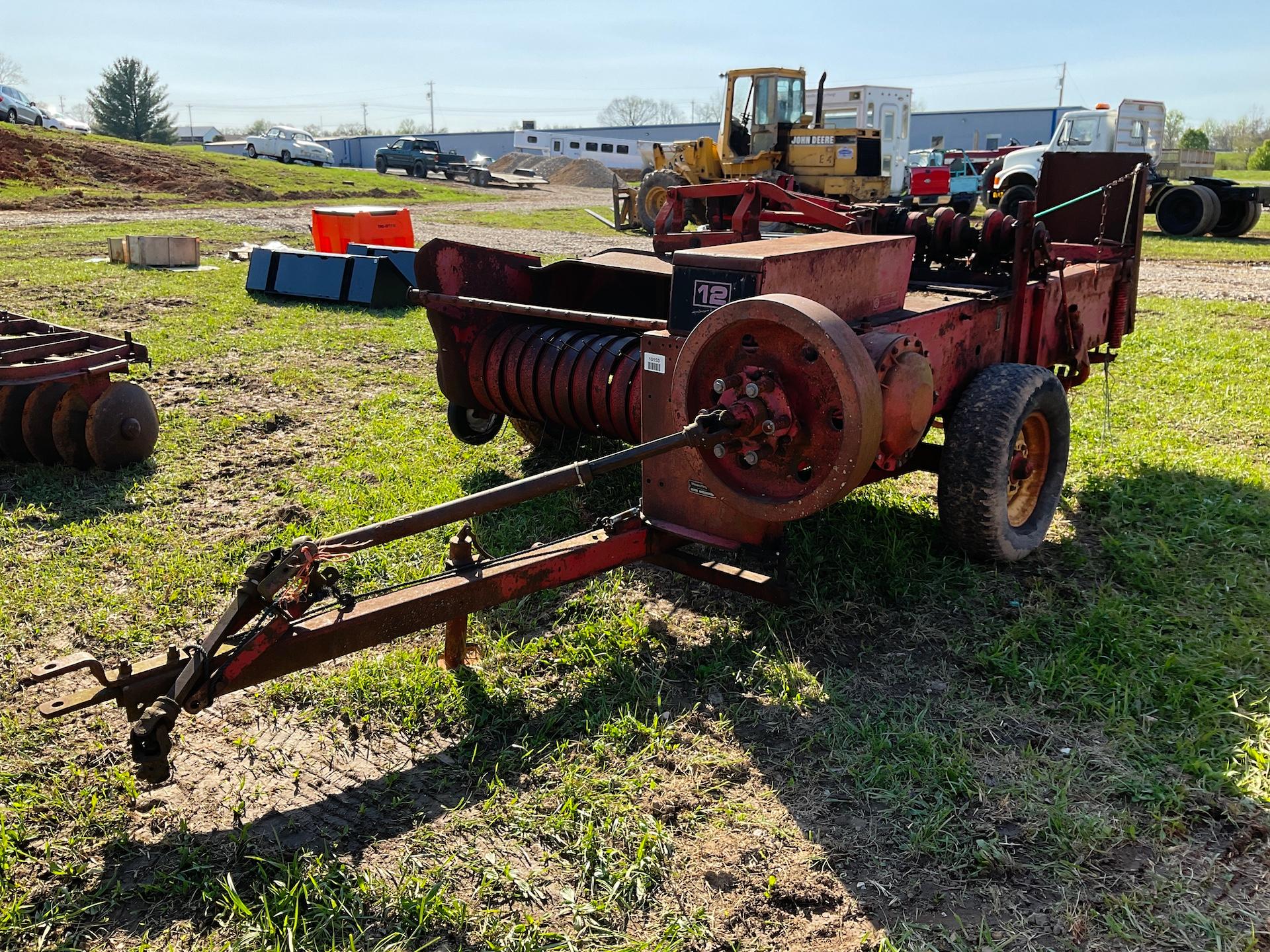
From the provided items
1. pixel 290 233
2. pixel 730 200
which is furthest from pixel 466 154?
pixel 730 200

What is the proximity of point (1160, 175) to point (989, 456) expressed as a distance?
21552 millimetres

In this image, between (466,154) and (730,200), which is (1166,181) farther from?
(466,154)

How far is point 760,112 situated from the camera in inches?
750

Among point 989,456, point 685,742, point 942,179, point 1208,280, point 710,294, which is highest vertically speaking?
point 942,179

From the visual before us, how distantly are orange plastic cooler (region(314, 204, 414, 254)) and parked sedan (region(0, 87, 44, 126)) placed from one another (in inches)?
1190

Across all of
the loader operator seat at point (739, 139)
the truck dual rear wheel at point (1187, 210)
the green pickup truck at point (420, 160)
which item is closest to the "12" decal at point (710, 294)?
the loader operator seat at point (739, 139)

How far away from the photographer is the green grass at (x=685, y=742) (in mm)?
2602

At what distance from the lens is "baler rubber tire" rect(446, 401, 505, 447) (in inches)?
230

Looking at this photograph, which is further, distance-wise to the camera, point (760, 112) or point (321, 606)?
point (760, 112)

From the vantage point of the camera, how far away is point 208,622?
13.5 ft

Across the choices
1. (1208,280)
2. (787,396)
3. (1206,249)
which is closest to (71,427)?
(787,396)

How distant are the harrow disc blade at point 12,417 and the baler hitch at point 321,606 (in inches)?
131

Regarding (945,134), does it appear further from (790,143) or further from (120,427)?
(120,427)

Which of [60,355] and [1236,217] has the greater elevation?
[1236,217]
